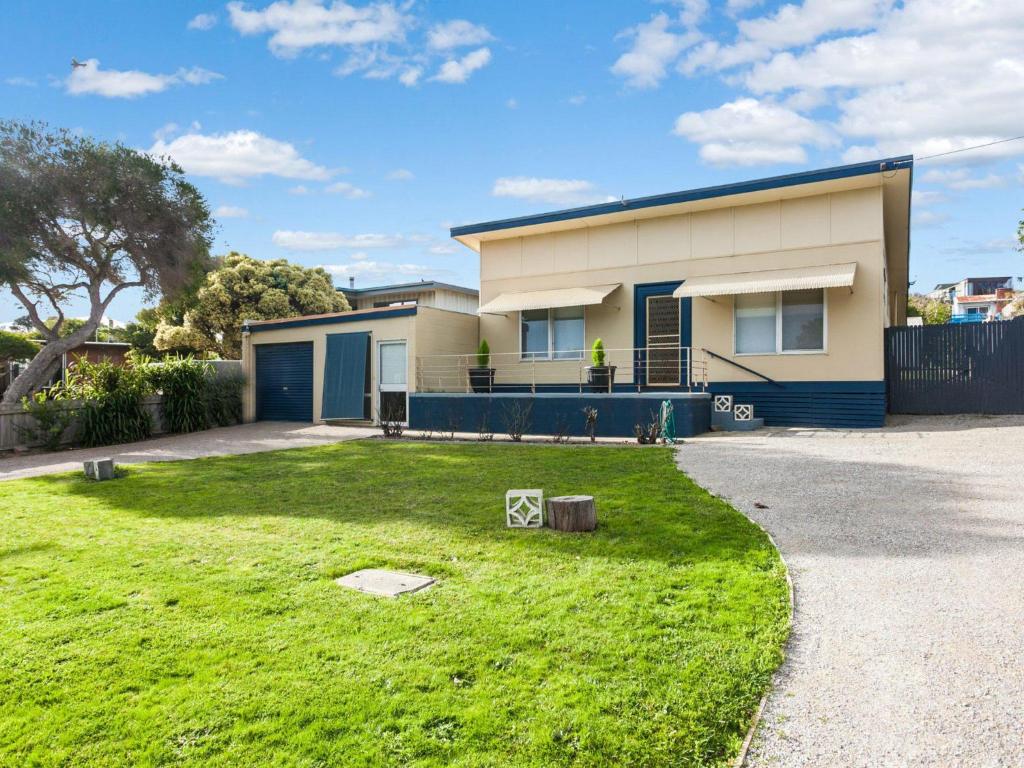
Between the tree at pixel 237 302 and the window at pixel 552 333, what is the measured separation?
1248 centimetres

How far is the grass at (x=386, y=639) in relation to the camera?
249cm

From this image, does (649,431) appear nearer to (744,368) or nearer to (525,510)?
(744,368)

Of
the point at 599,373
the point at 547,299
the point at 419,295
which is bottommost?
the point at 599,373

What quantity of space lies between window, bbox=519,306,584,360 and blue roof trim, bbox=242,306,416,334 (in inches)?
123

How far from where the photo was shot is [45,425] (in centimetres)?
1406

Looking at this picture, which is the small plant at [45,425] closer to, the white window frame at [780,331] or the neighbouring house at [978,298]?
the white window frame at [780,331]

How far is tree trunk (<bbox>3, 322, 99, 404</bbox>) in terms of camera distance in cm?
1578

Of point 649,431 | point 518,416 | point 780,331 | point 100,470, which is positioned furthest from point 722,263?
point 100,470

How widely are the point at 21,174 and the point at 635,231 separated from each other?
47.8 ft

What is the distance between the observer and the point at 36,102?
15.5 meters

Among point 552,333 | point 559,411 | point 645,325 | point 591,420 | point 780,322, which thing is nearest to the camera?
point 591,420

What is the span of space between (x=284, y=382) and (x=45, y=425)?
614cm

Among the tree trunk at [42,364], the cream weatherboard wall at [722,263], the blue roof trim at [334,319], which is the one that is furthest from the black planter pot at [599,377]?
the tree trunk at [42,364]

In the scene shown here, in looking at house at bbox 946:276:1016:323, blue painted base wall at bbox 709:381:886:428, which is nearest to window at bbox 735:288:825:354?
blue painted base wall at bbox 709:381:886:428
